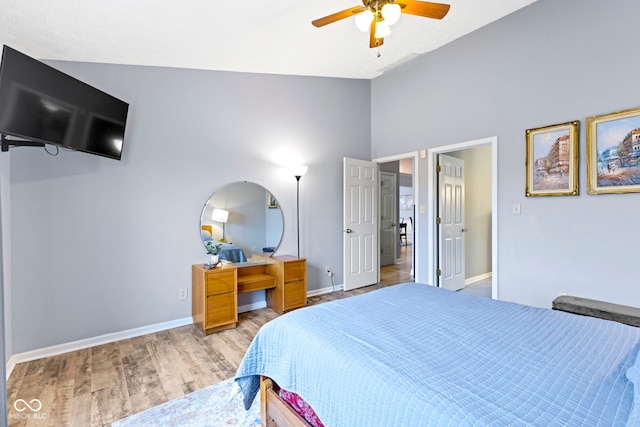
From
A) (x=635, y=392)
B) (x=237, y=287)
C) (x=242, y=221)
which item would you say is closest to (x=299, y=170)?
(x=242, y=221)

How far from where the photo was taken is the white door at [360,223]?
429cm

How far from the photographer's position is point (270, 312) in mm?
3564

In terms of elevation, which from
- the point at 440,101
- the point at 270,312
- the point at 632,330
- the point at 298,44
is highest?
the point at 298,44

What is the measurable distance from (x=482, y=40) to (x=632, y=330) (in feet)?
10.2

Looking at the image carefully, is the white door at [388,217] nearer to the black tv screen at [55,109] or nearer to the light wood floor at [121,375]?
the light wood floor at [121,375]

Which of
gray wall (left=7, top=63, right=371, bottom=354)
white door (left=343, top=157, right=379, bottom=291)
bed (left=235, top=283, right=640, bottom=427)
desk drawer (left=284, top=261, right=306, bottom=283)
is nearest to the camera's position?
bed (left=235, top=283, right=640, bottom=427)

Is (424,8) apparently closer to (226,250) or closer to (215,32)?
(215,32)

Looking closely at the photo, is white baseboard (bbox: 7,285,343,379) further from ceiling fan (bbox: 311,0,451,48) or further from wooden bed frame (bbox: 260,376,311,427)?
ceiling fan (bbox: 311,0,451,48)

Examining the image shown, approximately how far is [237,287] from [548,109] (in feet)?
11.8

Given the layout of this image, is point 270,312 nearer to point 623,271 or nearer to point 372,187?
point 372,187

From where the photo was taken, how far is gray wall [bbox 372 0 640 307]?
94.8 inches

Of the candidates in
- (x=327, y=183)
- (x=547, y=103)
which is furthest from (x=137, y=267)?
(x=547, y=103)

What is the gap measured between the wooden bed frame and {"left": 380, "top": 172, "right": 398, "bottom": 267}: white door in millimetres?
4991

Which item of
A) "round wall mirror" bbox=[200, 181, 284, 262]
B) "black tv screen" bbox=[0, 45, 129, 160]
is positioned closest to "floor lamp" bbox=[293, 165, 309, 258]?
"round wall mirror" bbox=[200, 181, 284, 262]
